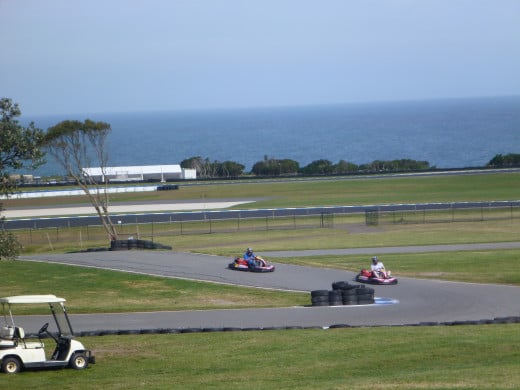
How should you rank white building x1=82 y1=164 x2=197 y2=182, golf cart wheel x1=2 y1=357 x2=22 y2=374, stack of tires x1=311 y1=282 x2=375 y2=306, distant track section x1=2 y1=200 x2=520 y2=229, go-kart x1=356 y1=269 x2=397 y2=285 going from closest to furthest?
golf cart wheel x1=2 y1=357 x2=22 y2=374 → stack of tires x1=311 y1=282 x2=375 y2=306 → go-kart x1=356 y1=269 x2=397 y2=285 → distant track section x1=2 y1=200 x2=520 y2=229 → white building x1=82 y1=164 x2=197 y2=182

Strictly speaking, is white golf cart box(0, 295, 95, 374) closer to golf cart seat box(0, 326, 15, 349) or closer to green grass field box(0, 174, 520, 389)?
golf cart seat box(0, 326, 15, 349)

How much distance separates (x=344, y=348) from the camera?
19938mm

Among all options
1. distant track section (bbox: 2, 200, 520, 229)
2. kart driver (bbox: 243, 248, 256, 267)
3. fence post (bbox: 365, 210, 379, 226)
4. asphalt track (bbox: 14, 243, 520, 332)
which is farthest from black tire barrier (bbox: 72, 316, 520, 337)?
distant track section (bbox: 2, 200, 520, 229)

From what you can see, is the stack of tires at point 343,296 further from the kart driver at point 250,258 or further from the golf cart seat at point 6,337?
the golf cart seat at point 6,337

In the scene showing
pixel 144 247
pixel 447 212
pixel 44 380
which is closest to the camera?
pixel 44 380

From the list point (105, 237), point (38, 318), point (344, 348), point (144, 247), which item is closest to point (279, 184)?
point (105, 237)

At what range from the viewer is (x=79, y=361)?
18297mm

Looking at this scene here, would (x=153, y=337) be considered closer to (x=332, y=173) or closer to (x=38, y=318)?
(x=38, y=318)

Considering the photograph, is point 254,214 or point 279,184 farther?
point 279,184

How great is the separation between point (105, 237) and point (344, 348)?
136 feet

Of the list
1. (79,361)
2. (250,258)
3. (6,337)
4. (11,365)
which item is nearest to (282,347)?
(79,361)

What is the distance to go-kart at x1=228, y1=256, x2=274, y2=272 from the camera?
38.3 metres

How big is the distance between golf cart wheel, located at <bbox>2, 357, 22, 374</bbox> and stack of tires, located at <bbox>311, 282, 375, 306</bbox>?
13.8 metres

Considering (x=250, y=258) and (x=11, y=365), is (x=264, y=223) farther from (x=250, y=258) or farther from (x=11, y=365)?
(x=11, y=365)
